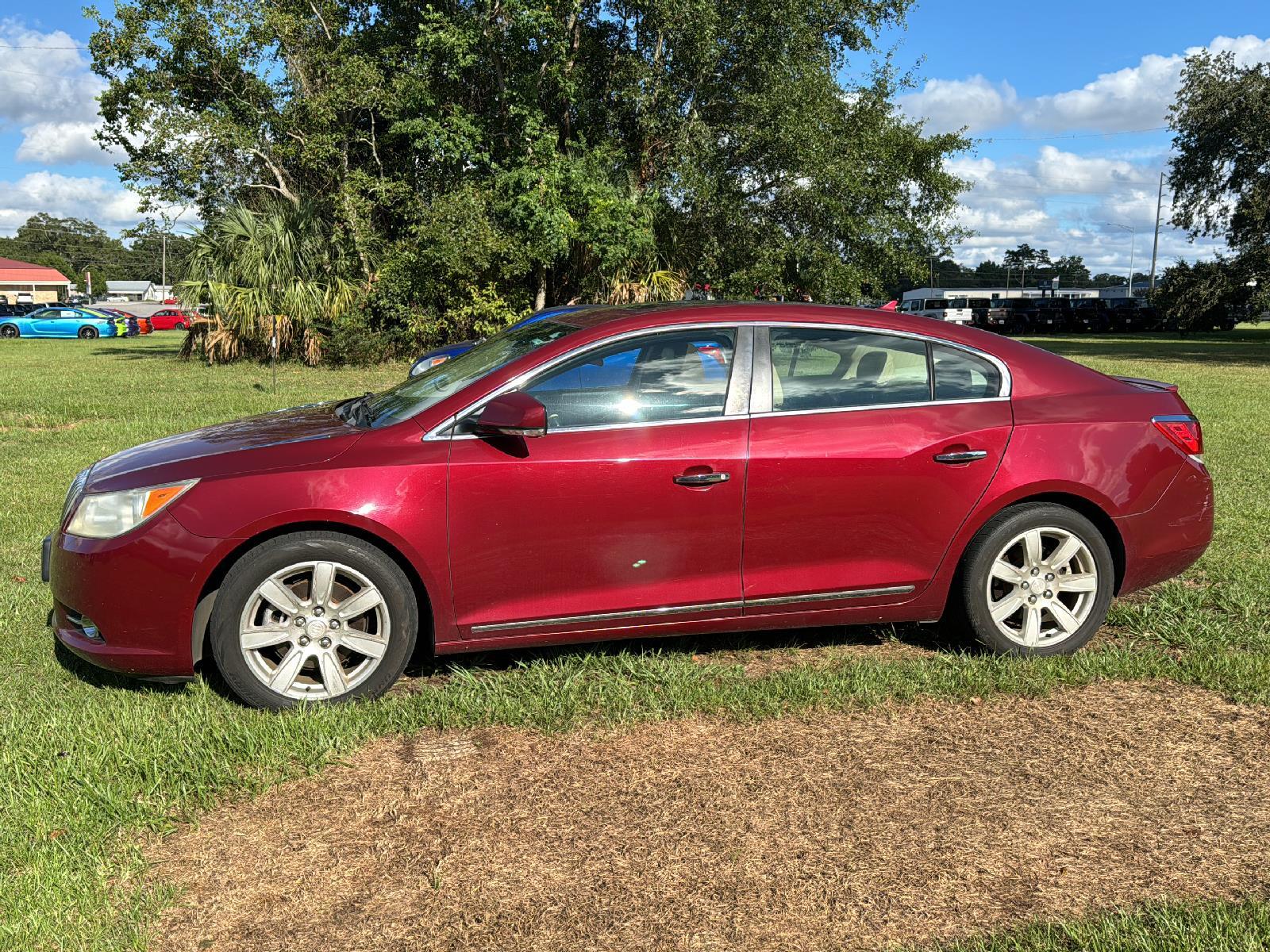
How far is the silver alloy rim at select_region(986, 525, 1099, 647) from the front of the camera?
4668 millimetres

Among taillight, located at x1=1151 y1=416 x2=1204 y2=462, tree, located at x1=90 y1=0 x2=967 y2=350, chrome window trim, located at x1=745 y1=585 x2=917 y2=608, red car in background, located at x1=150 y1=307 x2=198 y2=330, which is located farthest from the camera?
red car in background, located at x1=150 y1=307 x2=198 y2=330

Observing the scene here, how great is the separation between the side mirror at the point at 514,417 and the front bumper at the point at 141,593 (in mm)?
1072

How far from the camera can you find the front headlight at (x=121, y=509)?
398 cm

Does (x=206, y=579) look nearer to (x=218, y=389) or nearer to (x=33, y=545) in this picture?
(x=33, y=545)

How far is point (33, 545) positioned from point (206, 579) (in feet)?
11.2

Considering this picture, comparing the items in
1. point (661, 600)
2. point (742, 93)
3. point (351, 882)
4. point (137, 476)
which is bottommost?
point (351, 882)

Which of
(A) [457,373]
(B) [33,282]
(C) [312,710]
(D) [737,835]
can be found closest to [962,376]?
(A) [457,373]

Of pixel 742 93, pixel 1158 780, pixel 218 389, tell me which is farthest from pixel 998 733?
pixel 742 93

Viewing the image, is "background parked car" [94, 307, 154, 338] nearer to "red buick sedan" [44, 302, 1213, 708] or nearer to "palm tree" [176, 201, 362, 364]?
"palm tree" [176, 201, 362, 364]

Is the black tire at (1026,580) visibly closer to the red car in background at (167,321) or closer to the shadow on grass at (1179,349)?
the shadow on grass at (1179,349)

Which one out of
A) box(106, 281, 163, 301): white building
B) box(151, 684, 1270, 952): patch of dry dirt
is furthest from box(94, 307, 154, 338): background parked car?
box(106, 281, 163, 301): white building

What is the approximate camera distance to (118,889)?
2.94 meters

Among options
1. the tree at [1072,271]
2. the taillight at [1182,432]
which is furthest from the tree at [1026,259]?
the taillight at [1182,432]

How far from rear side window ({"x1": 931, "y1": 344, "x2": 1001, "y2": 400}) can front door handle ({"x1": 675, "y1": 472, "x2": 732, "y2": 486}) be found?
1097 mm
